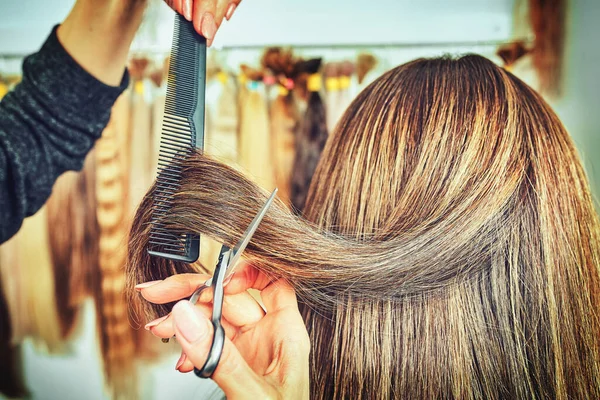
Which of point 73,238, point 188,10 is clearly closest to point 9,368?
point 73,238

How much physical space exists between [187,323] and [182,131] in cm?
31

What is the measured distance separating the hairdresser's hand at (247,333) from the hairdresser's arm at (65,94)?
415mm

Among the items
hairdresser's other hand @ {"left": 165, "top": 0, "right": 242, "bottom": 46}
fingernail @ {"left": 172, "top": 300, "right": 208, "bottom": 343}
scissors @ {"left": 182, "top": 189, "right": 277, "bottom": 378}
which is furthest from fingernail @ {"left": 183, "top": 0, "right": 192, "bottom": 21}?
fingernail @ {"left": 172, "top": 300, "right": 208, "bottom": 343}

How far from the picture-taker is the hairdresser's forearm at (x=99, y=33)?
0.69m

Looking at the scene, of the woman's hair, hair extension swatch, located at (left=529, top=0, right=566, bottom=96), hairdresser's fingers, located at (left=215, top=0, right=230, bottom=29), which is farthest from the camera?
hair extension swatch, located at (left=529, top=0, right=566, bottom=96)

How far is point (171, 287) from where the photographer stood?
1.63ft

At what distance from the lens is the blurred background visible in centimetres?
80

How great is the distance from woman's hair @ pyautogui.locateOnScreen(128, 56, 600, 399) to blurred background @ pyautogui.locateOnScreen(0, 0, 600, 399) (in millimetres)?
345

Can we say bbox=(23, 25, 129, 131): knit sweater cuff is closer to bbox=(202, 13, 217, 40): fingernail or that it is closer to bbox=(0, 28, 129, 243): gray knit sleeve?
bbox=(0, 28, 129, 243): gray knit sleeve

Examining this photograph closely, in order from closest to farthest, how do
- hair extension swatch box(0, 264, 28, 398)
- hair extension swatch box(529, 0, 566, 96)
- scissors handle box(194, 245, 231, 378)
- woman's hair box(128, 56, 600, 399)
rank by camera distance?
scissors handle box(194, 245, 231, 378), woman's hair box(128, 56, 600, 399), hair extension swatch box(529, 0, 566, 96), hair extension swatch box(0, 264, 28, 398)

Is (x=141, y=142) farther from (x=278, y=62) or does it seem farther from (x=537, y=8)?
(x=537, y=8)

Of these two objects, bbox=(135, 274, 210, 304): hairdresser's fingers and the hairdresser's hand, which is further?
bbox=(135, 274, 210, 304): hairdresser's fingers

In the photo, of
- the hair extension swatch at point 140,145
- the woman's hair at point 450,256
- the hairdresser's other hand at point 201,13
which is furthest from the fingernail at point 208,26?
the hair extension swatch at point 140,145

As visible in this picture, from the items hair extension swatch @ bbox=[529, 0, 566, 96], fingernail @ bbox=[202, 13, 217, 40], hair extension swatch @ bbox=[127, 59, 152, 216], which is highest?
hair extension swatch @ bbox=[529, 0, 566, 96]
